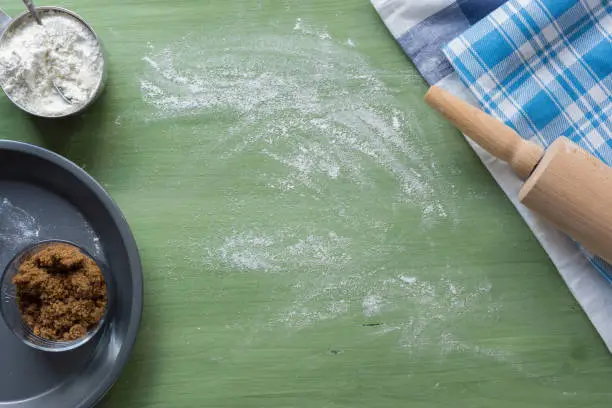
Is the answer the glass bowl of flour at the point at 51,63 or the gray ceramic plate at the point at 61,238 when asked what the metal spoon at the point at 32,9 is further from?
the gray ceramic plate at the point at 61,238

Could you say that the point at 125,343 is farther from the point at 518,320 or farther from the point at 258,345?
the point at 518,320

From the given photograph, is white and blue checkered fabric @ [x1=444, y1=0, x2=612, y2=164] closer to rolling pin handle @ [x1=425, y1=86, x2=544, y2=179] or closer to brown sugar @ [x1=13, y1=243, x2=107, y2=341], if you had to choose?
rolling pin handle @ [x1=425, y1=86, x2=544, y2=179]

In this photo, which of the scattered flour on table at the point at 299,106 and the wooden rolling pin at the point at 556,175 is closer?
the wooden rolling pin at the point at 556,175

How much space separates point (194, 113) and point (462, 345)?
0.51 meters

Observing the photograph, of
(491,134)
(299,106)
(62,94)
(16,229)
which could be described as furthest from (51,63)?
A: (491,134)

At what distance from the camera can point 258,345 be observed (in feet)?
2.87

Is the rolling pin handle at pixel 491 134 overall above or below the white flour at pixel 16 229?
above

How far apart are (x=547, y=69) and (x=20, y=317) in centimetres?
80

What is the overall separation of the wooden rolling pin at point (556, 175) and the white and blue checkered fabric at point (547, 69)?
0.08 meters

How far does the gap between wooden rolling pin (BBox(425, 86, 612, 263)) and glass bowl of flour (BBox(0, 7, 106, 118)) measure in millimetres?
461

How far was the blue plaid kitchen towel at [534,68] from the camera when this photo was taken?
0.84 metres

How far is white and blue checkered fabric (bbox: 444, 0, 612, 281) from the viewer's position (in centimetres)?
84

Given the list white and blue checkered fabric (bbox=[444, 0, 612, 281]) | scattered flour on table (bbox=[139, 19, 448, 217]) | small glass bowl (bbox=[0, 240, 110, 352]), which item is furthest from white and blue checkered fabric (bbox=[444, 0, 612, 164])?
small glass bowl (bbox=[0, 240, 110, 352])

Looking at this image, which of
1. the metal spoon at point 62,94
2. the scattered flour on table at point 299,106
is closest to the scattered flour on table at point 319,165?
the scattered flour on table at point 299,106
